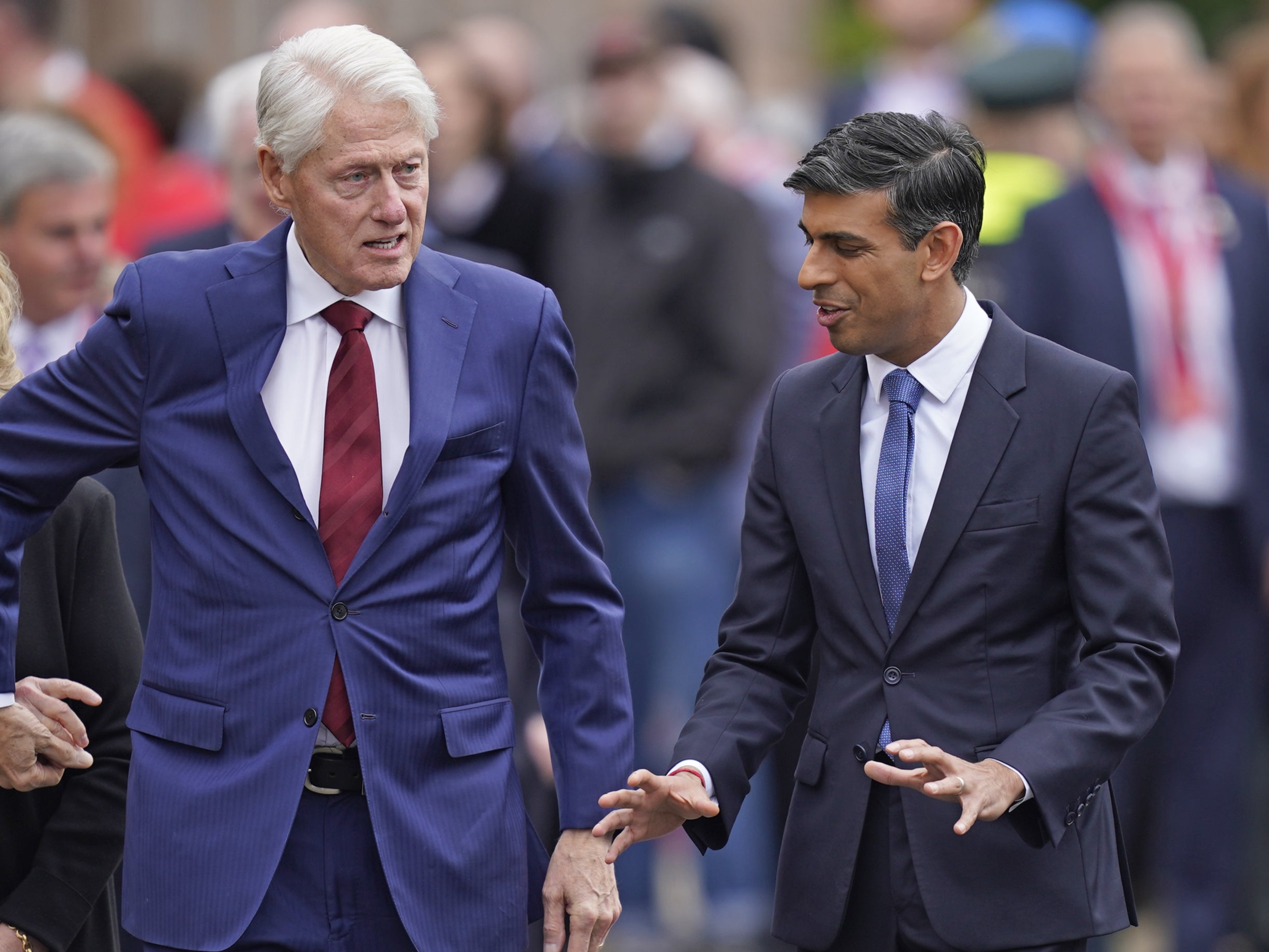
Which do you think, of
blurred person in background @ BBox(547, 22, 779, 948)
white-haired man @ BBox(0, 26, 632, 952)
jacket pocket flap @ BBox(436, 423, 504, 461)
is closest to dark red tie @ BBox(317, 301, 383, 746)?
white-haired man @ BBox(0, 26, 632, 952)

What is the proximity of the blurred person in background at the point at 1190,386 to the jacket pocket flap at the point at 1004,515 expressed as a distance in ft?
10.3

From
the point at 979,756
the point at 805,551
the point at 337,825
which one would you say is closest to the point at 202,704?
the point at 337,825

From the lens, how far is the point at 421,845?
3699mm

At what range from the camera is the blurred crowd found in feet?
20.8

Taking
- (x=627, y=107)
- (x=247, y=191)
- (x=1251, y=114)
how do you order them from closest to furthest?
(x=247, y=191)
(x=627, y=107)
(x=1251, y=114)

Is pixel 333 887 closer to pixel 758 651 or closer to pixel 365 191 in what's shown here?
pixel 758 651

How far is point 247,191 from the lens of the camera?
5.89 meters

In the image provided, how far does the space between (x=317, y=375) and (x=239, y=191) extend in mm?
2318

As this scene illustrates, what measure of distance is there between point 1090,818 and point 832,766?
481mm

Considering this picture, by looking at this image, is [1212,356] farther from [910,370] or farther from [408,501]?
[408,501]

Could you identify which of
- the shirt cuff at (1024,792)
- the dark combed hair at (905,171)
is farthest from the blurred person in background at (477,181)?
the shirt cuff at (1024,792)

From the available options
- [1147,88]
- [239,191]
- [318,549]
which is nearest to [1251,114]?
[1147,88]

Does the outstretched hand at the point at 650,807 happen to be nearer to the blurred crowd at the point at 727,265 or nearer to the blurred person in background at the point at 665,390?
the blurred crowd at the point at 727,265

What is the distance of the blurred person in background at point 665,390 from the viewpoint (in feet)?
25.5
